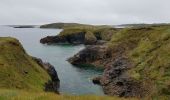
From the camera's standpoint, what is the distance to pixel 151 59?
64.1 metres

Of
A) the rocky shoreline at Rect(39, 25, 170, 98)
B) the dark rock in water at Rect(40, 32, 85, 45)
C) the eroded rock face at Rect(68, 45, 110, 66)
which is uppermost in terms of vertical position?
the rocky shoreline at Rect(39, 25, 170, 98)

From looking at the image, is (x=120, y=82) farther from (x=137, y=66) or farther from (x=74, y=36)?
(x=74, y=36)

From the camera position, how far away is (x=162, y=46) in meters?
67.4

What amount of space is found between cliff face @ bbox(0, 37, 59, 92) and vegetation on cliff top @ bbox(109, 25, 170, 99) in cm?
1552

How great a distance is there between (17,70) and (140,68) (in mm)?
23112

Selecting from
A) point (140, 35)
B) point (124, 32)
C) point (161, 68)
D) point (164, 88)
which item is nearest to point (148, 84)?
point (161, 68)

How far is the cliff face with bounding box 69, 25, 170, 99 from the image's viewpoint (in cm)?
5367

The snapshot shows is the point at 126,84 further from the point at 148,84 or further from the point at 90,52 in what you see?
the point at 90,52

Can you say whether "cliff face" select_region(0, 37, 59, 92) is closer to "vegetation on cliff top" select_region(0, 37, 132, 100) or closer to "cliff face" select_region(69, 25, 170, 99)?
"vegetation on cliff top" select_region(0, 37, 132, 100)

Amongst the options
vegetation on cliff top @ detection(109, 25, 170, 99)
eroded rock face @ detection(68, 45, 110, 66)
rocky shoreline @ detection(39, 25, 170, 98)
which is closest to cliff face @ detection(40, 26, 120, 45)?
eroded rock face @ detection(68, 45, 110, 66)

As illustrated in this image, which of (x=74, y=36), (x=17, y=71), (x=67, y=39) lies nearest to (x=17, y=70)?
(x=17, y=71)

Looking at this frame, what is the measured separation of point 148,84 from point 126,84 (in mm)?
5370

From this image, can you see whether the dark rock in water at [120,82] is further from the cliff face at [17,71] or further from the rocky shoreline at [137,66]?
the cliff face at [17,71]

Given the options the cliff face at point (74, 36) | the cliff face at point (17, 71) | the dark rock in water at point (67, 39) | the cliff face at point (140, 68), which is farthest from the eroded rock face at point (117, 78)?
the dark rock in water at point (67, 39)
